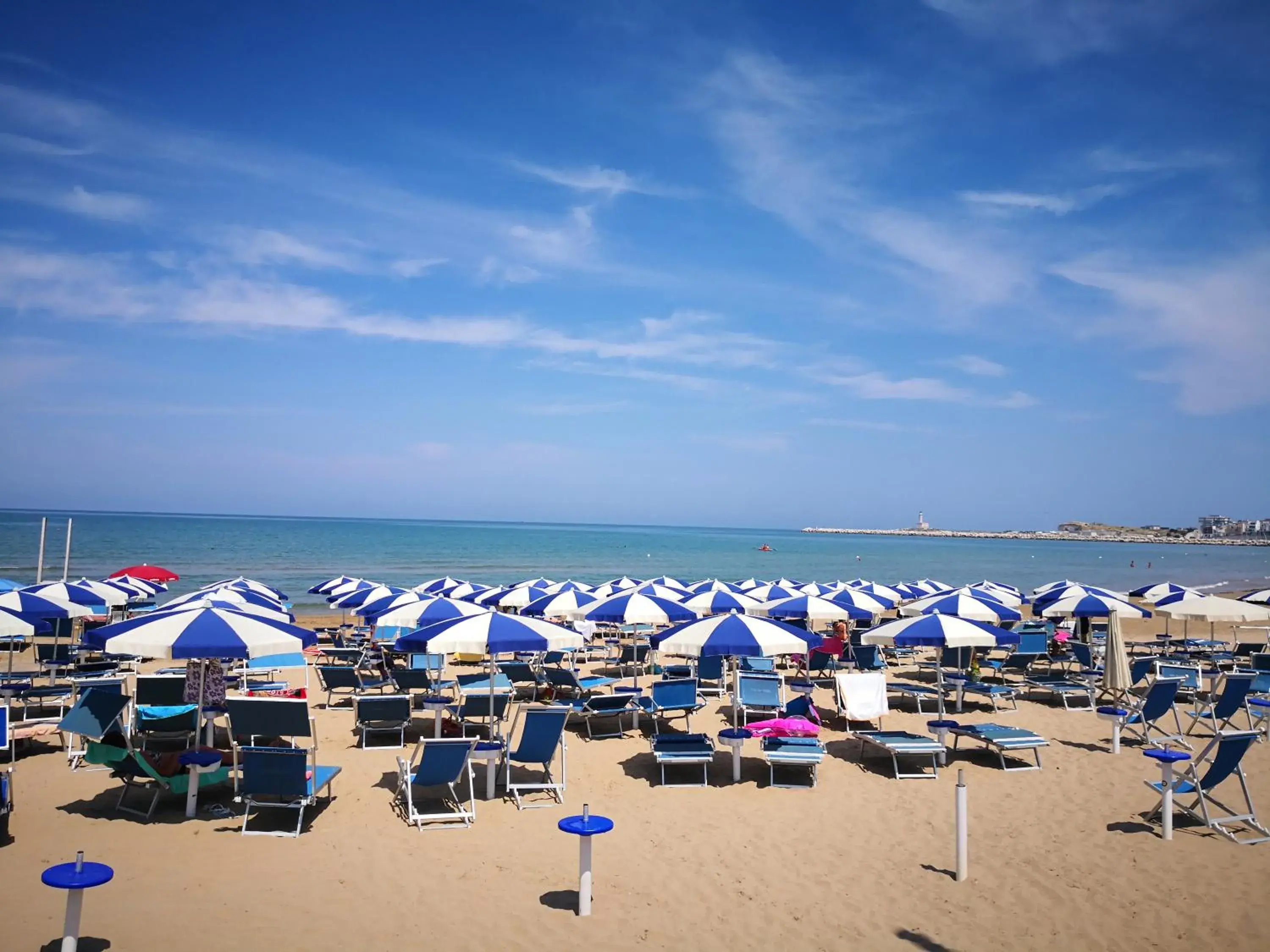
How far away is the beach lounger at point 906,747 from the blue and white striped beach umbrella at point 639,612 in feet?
9.39

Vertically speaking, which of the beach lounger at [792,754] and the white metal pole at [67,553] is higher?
the white metal pole at [67,553]

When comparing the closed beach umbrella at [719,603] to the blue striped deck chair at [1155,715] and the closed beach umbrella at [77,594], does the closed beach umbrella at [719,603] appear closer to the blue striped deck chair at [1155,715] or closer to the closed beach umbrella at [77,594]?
the blue striped deck chair at [1155,715]

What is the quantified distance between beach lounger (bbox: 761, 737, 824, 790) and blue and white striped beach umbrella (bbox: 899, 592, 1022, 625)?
302cm

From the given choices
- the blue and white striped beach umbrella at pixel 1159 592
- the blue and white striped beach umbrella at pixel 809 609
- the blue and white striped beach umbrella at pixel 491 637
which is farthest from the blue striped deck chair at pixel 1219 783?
the blue and white striped beach umbrella at pixel 1159 592

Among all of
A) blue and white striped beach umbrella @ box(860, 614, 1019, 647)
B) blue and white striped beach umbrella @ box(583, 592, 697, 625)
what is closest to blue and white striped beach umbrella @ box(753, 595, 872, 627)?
blue and white striped beach umbrella @ box(583, 592, 697, 625)

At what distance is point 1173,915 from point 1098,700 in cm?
805

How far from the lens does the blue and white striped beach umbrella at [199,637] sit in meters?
7.11

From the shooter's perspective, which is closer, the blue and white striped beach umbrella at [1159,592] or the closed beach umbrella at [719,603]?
the closed beach umbrella at [719,603]

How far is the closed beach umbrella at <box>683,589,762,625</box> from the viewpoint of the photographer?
13680 mm

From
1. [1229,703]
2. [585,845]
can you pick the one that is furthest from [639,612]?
[1229,703]

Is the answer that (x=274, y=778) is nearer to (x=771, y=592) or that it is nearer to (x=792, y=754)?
(x=792, y=754)

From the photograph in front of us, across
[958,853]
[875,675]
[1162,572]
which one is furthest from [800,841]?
[1162,572]

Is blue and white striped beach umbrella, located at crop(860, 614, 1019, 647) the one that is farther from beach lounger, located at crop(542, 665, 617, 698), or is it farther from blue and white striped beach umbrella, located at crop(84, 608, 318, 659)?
blue and white striped beach umbrella, located at crop(84, 608, 318, 659)

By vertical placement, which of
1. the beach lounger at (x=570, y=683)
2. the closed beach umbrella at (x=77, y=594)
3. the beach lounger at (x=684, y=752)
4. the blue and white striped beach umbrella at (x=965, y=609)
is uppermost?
the blue and white striped beach umbrella at (x=965, y=609)
